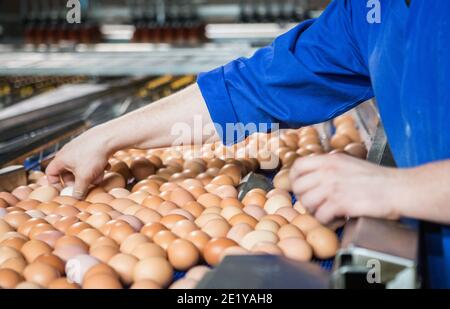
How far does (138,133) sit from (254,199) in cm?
39

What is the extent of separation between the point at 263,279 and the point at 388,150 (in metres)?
0.76

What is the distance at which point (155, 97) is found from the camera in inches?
133

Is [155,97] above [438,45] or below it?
below

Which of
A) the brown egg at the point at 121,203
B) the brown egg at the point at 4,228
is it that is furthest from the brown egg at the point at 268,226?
the brown egg at the point at 4,228

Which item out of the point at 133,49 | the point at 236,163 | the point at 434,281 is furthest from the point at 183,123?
the point at 133,49

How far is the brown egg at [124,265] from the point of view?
4.00 feet

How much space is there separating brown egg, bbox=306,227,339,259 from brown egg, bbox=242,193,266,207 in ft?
1.03

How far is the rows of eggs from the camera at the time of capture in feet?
3.95

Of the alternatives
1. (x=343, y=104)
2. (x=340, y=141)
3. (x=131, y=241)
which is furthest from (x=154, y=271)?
(x=340, y=141)

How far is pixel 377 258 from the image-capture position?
2.89 feet

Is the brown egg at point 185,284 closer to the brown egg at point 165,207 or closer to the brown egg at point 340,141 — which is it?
the brown egg at point 165,207

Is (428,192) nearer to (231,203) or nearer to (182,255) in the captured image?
(182,255)

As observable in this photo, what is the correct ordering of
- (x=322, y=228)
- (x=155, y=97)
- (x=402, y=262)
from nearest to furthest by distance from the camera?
1. (x=402, y=262)
2. (x=322, y=228)
3. (x=155, y=97)

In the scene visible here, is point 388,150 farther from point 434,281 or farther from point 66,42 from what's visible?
point 66,42
